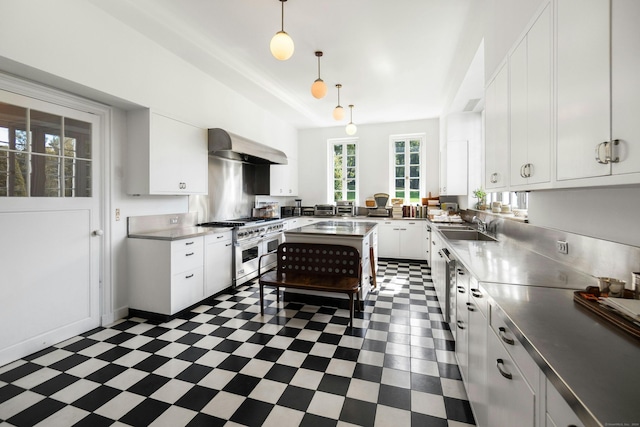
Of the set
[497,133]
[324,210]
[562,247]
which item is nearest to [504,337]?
[562,247]

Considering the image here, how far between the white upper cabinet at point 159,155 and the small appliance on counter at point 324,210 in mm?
3413

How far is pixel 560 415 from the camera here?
749 mm

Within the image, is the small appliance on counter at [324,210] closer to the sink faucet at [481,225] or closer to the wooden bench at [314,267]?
the sink faucet at [481,225]

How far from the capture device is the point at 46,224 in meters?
2.59

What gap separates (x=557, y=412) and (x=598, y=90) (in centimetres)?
112

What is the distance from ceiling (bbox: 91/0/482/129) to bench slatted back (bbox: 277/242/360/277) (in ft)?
7.76

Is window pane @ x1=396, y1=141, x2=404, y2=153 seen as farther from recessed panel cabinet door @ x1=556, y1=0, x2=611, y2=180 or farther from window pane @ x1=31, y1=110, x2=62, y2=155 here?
window pane @ x1=31, y1=110, x2=62, y2=155

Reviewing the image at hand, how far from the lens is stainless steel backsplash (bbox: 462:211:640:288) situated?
1353mm

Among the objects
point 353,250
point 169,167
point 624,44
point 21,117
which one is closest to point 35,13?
point 21,117

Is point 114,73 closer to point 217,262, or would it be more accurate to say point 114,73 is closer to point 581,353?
point 217,262

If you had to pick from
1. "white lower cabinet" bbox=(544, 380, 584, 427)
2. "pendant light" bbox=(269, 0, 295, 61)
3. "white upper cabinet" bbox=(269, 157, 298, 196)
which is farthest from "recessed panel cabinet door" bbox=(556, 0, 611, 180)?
"white upper cabinet" bbox=(269, 157, 298, 196)

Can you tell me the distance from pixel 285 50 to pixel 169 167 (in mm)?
1988

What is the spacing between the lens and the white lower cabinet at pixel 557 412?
0.69 metres

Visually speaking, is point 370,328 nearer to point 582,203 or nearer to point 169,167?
point 582,203
